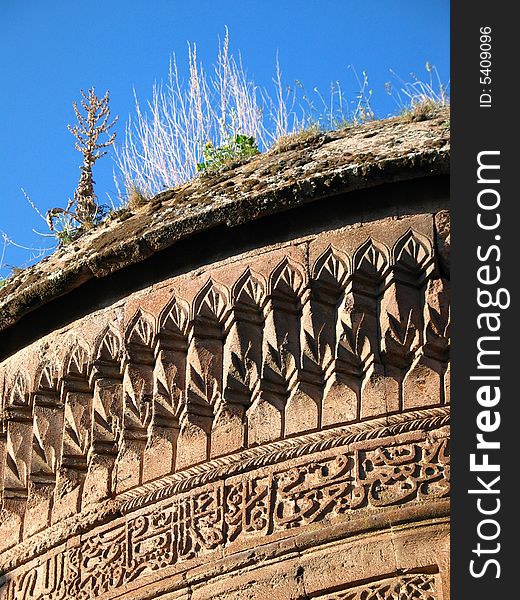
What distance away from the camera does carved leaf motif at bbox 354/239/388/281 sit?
15.7 feet

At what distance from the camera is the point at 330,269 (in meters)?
4.84

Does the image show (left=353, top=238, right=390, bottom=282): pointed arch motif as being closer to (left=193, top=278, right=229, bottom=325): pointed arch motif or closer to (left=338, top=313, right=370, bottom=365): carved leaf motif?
(left=338, top=313, right=370, bottom=365): carved leaf motif

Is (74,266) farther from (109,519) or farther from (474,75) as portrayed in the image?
(474,75)

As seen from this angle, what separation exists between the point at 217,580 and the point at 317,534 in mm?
356

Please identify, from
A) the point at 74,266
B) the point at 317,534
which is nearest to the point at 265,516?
the point at 317,534

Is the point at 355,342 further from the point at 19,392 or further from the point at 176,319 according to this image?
the point at 19,392

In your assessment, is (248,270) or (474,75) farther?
(248,270)

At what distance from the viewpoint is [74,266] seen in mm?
5219

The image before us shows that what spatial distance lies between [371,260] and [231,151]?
1221mm

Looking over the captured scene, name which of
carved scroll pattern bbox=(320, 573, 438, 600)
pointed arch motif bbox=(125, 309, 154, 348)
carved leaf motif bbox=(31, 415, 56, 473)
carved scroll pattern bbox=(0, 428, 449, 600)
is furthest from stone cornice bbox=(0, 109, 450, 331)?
carved scroll pattern bbox=(320, 573, 438, 600)

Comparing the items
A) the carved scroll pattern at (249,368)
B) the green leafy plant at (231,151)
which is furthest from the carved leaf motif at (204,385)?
the green leafy plant at (231,151)

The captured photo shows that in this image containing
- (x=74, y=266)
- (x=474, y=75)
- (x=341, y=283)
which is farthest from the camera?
(x=74, y=266)

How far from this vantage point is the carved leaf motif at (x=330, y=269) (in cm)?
482

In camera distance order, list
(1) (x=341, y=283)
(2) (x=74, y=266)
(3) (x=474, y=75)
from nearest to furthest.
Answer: (3) (x=474, y=75)
(1) (x=341, y=283)
(2) (x=74, y=266)
